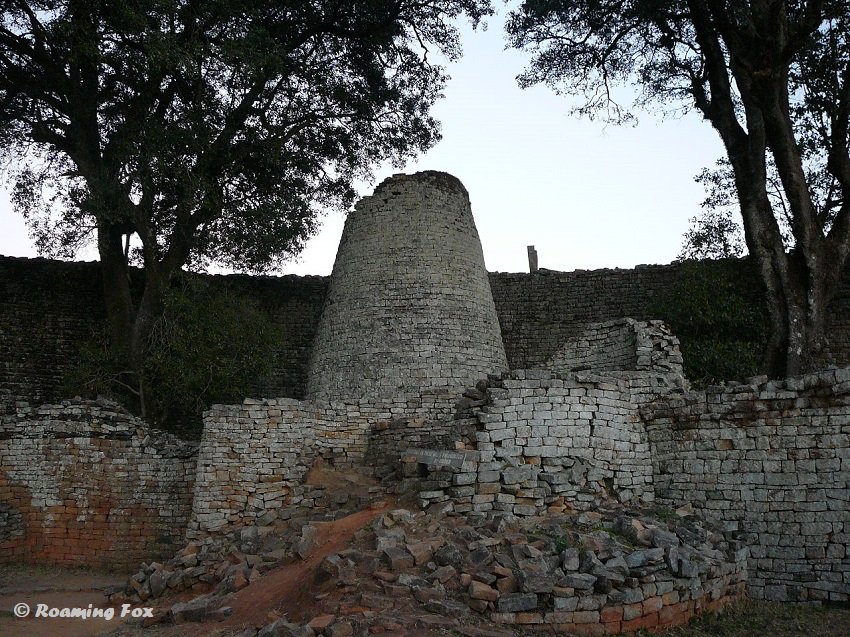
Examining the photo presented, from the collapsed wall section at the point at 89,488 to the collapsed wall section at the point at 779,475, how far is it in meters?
6.75

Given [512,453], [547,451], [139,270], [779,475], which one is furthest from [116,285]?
[779,475]

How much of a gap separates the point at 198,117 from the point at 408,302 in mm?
4922

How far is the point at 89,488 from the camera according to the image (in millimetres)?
11117

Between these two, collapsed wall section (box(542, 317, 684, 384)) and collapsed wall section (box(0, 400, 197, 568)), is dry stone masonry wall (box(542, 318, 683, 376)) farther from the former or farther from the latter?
collapsed wall section (box(0, 400, 197, 568))

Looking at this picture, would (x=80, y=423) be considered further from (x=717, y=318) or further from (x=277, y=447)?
(x=717, y=318)

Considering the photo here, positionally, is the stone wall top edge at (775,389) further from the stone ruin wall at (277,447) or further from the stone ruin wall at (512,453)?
the stone ruin wall at (277,447)

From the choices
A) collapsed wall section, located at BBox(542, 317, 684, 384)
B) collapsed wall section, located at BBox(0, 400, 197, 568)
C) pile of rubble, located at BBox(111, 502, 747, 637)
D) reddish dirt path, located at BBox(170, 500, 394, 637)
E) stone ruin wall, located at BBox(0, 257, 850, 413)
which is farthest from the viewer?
stone ruin wall, located at BBox(0, 257, 850, 413)

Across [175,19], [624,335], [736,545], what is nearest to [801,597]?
[736,545]

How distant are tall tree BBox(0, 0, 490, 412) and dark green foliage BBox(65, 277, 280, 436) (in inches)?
14.9

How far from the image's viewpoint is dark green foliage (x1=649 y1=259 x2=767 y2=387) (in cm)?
1327

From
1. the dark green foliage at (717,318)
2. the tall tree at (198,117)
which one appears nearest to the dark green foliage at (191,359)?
the tall tree at (198,117)

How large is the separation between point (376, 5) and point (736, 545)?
1132cm

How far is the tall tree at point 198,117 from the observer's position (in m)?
12.6

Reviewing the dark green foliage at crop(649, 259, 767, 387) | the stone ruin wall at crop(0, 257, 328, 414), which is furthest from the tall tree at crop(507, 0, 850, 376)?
the stone ruin wall at crop(0, 257, 328, 414)
